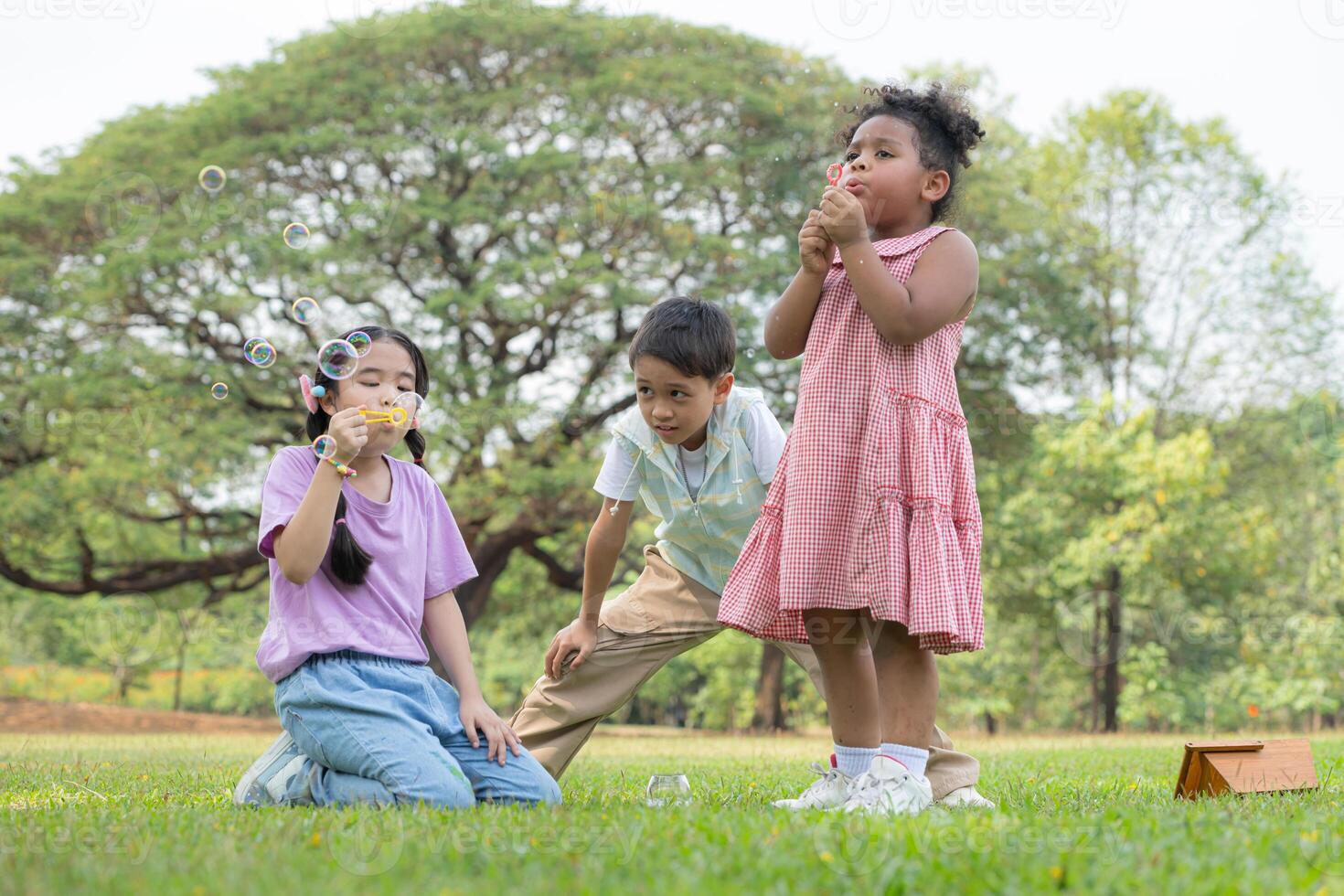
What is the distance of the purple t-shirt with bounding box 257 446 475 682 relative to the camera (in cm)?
326

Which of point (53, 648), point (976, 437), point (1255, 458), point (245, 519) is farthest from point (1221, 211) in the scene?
point (53, 648)

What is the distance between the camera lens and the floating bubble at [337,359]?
3.27 metres

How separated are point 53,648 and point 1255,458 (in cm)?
2265

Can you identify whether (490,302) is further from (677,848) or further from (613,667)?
(677,848)

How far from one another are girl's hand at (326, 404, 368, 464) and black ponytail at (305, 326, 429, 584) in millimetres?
175

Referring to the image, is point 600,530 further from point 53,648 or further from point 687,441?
point 53,648

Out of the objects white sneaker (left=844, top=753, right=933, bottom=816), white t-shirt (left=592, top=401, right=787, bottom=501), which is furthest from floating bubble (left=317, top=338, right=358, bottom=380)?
white sneaker (left=844, top=753, right=933, bottom=816)

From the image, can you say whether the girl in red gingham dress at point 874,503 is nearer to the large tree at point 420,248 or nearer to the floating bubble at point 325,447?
the floating bubble at point 325,447

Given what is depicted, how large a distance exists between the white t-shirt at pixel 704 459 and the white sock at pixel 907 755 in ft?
3.66

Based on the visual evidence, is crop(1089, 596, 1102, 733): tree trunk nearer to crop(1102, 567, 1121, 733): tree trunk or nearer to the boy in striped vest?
crop(1102, 567, 1121, 733): tree trunk

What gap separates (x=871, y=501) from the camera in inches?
115

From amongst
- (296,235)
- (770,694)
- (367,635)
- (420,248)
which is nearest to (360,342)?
(367,635)

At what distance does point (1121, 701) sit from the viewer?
17.9 meters

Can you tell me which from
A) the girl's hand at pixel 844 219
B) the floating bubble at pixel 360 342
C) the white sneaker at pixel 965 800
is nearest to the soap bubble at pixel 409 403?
the floating bubble at pixel 360 342
